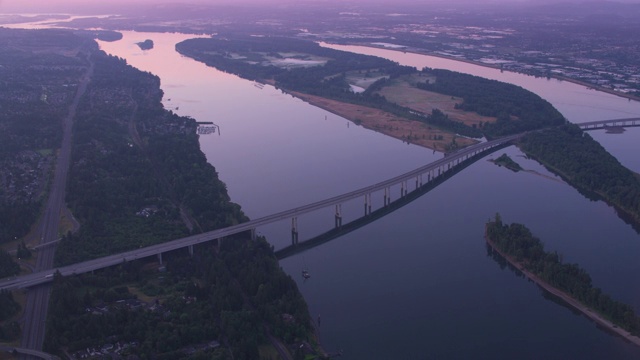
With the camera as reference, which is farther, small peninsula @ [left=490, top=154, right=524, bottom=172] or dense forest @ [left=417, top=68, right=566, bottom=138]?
dense forest @ [left=417, top=68, right=566, bottom=138]

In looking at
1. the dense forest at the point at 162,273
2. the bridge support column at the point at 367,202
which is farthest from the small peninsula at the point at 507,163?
the dense forest at the point at 162,273

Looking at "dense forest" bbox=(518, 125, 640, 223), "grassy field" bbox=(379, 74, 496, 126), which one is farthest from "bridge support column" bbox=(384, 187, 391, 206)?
"grassy field" bbox=(379, 74, 496, 126)

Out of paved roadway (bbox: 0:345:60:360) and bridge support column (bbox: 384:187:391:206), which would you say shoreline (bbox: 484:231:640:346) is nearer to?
bridge support column (bbox: 384:187:391:206)

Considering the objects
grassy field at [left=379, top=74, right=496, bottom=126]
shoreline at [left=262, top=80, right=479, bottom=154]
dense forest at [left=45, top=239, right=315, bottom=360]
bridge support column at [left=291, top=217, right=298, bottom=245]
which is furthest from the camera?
grassy field at [left=379, top=74, right=496, bottom=126]

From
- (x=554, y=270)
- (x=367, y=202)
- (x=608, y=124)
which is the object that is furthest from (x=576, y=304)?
Result: (x=608, y=124)

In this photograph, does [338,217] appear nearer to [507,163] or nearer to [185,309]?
[185,309]

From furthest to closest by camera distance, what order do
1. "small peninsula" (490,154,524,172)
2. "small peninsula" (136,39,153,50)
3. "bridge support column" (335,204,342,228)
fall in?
"small peninsula" (136,39,153,50) → "small peninsula" (490,154,524,172) → "bridge support column" (335,204,342,228)

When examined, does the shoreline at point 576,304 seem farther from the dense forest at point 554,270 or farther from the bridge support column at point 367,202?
the bridge support column at point 367,202
